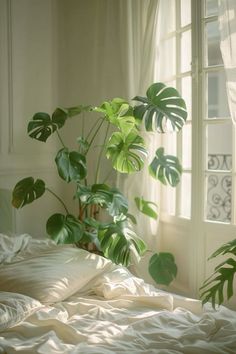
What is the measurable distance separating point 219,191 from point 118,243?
2.69ft

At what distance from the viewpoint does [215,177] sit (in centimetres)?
290

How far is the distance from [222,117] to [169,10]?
854 millimetres

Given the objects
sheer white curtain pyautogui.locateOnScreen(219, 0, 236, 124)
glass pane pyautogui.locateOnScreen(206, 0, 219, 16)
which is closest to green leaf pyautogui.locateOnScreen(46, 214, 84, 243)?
sheer white curtain pyautogui.locateOnScreen(219, 0, 236, 124)

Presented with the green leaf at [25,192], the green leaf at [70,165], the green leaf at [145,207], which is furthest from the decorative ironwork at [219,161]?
the green leaf at [25,192]

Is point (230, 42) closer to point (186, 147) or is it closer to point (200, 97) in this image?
point (200, 97)

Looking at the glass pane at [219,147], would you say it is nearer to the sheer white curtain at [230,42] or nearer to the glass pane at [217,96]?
the glass pane at [217,96]

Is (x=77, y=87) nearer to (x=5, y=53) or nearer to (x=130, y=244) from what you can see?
(x=5, y=53)

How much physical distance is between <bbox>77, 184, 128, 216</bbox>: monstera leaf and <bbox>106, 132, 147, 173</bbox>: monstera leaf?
0.18m

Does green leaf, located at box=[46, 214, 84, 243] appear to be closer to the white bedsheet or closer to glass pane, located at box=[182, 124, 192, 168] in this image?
the white bedsheet

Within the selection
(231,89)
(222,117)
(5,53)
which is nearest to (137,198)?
(222,117)

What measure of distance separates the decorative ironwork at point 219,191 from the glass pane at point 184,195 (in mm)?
164

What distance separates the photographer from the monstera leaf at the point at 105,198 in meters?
2.62

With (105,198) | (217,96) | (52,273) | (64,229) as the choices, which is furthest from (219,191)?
(52,273)

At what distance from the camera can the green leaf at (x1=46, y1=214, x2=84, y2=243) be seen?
8.18 feet
